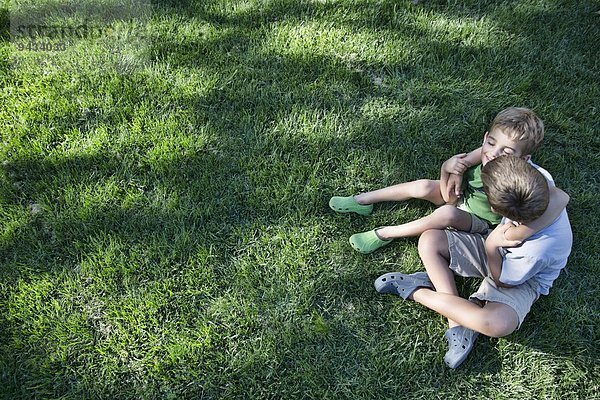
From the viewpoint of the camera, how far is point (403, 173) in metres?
2.89

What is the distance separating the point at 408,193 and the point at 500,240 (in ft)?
2.02

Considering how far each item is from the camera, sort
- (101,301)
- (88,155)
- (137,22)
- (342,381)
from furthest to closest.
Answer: (137,22) < (88,155) < (101,301) < (342,381)

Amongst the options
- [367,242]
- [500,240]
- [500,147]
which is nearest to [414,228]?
[367,242]

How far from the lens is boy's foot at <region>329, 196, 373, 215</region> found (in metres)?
2.69

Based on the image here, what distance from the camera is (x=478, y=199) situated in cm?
253

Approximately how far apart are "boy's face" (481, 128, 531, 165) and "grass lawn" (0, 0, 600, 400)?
1.70 feet

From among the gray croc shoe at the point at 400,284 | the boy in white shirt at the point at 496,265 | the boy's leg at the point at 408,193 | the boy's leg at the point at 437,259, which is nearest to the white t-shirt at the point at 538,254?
the boy in white shirt at the point at 496,265

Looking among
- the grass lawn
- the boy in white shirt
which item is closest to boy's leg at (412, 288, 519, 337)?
the boy in white shirt

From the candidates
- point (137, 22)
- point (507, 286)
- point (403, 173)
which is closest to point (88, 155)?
point (137, 22)

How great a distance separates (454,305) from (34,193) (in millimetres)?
2172

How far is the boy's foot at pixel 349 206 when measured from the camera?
2.69 metres

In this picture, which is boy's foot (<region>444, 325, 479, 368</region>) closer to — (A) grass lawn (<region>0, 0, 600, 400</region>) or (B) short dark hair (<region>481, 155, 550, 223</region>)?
(A) grass lawn (<region>0, 0, 600, 400</region>)

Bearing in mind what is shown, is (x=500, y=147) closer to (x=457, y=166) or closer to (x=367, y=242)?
(x=457, y=166)

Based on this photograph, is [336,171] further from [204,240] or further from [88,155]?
[88,155]
